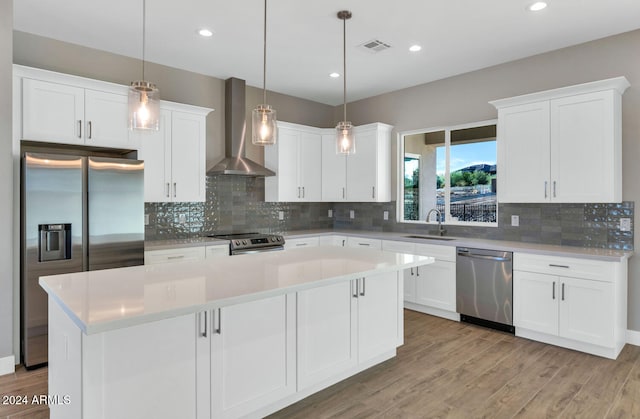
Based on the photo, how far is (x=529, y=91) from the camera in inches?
165

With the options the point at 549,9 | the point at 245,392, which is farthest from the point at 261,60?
the point at 245,392

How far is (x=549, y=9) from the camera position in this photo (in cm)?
312

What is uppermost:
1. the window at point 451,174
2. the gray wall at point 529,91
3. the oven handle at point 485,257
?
the gray wall at point 529,91

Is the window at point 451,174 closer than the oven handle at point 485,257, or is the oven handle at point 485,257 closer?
the oven handle at point 485,257

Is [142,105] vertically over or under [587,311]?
over

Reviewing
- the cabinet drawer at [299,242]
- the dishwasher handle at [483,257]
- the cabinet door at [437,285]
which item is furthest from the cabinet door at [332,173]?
the dishwasher handle at [483,257]

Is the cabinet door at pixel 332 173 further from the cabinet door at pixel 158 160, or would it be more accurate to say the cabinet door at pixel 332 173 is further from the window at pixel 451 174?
the cabinet door at pixel 158 160

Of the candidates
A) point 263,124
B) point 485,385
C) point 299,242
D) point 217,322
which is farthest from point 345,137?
point 299,242

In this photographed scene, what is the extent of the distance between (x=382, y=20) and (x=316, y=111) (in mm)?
2881

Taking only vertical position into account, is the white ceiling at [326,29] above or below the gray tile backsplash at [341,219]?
above

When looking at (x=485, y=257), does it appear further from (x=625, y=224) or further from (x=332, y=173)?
(x=332, y=173)

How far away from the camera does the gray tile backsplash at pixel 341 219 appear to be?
375 centimetres

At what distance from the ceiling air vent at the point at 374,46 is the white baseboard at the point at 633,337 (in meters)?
3.55

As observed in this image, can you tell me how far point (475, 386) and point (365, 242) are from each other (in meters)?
2.52
